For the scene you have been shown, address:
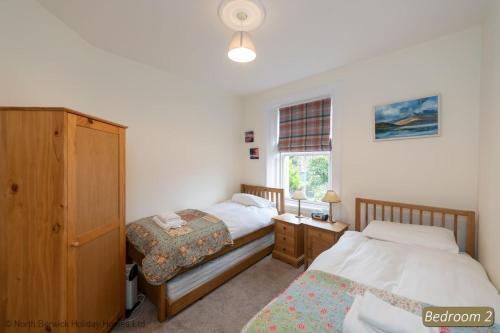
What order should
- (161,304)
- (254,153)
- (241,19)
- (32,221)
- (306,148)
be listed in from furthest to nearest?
(254,153) → (306,148) → (161,304) → (241,19) → (32,221)

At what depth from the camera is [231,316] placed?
1.84 m

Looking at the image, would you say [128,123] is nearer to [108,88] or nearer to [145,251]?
[108,88]

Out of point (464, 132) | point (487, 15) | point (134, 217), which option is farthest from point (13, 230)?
point (487, 15)

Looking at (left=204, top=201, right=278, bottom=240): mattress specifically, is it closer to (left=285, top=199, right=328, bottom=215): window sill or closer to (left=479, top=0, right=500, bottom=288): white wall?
(left=285, top=199, right=328, bottom=215): window sill

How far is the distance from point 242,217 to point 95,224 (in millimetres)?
1640

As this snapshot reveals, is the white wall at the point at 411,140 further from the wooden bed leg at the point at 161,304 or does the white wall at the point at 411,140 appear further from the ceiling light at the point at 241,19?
the wooden bed leg at the point at 161,304

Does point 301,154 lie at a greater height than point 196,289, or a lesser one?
greater

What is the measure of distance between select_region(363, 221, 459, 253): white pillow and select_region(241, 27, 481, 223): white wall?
39 centimetres

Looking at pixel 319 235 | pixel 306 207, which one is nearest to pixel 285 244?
pixel 319 235

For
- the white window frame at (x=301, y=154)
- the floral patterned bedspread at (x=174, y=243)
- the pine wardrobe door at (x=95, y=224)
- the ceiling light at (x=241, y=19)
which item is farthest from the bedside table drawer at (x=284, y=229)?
the ceiling light at (x=241, y=19)

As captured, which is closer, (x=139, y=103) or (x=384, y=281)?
(x=384, y=281)

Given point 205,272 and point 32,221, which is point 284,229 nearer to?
point 205,272

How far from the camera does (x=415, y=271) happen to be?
1.37m

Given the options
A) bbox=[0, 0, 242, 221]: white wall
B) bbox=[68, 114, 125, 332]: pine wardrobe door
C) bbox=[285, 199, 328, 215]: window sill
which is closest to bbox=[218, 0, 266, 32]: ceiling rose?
bbox=[68, 114, 125, 332]: pine wardrobe door
